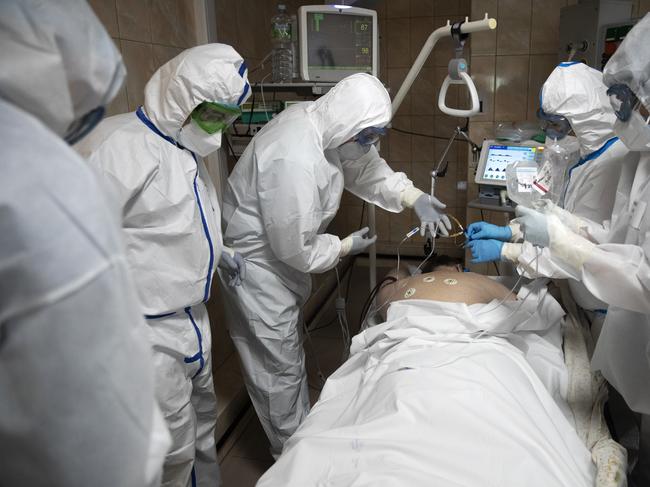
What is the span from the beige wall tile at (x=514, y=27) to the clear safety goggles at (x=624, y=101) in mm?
1866

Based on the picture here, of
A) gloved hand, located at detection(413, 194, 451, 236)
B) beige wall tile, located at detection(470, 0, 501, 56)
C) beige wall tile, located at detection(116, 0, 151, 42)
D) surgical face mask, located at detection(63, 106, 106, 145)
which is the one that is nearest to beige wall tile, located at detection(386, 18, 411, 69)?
beige wall tile, located at detection(470, 0, 501, 56)

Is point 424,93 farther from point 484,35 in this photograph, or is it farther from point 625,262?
point 625,262

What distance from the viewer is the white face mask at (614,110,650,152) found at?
4.64ft

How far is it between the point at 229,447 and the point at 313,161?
1.40 m

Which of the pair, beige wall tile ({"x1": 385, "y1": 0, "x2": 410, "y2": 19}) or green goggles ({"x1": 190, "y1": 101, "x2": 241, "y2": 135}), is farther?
beige wall tile ({"x1": 385, "y1": 0, "x2": 410, "y2": 19})

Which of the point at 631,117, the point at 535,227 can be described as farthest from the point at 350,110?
the point at 631,117

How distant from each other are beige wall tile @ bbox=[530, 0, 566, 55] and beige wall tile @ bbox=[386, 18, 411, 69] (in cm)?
136

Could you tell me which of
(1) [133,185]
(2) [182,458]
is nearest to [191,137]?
(1) [133,185]

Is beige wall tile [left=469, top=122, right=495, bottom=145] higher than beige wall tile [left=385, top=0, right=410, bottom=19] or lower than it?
lower

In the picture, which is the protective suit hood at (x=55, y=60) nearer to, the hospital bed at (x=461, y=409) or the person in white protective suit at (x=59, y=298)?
the person in white protective suit at (x=59, y=298)

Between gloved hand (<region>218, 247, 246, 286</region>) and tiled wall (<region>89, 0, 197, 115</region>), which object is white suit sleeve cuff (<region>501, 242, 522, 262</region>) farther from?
tiled wall (<region>89, 0, 197, 115</region>)

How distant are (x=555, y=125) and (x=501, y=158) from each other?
0.70 metres

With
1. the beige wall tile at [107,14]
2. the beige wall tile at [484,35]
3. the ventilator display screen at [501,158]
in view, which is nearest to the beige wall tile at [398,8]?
the beige wall tile at [484,35]

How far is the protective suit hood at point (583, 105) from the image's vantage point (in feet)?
6.40
